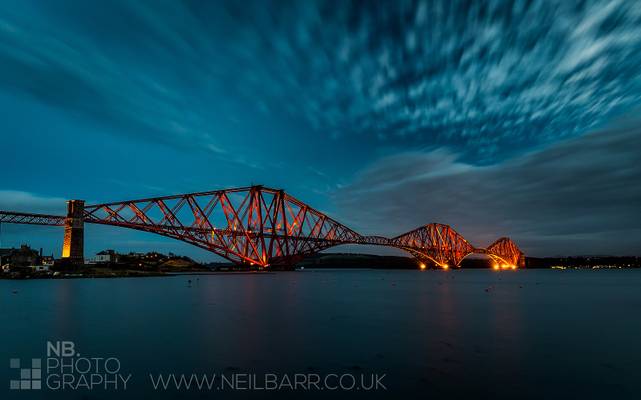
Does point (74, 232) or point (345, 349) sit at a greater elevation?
point (74, 232)

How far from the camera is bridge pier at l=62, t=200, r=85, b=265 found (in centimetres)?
6744

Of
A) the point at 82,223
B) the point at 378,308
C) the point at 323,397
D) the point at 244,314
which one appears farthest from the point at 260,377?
the point at 82,223

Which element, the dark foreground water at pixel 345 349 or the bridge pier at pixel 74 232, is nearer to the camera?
the dark foreground water at pixel 345 349

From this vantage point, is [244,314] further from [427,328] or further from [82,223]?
[82,223]

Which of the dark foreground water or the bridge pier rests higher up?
the bridge pier

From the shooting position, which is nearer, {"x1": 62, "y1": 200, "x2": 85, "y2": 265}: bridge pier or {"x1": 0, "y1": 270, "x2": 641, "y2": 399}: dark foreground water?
{"x1": 0, "y1": 270, "x2": 641, "y2": 399}: dark foreground water

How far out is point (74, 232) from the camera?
67625 millimetres

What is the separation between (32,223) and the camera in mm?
69188

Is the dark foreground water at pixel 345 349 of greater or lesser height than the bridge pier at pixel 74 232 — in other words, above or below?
below

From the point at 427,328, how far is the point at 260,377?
38.9ft

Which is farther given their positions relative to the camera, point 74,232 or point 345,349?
point 74,232

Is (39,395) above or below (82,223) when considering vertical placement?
below

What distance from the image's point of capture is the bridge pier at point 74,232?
67.4 m

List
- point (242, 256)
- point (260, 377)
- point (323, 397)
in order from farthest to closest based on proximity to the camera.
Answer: point (242, 256) → point (260, 377) → point (323, 397)
